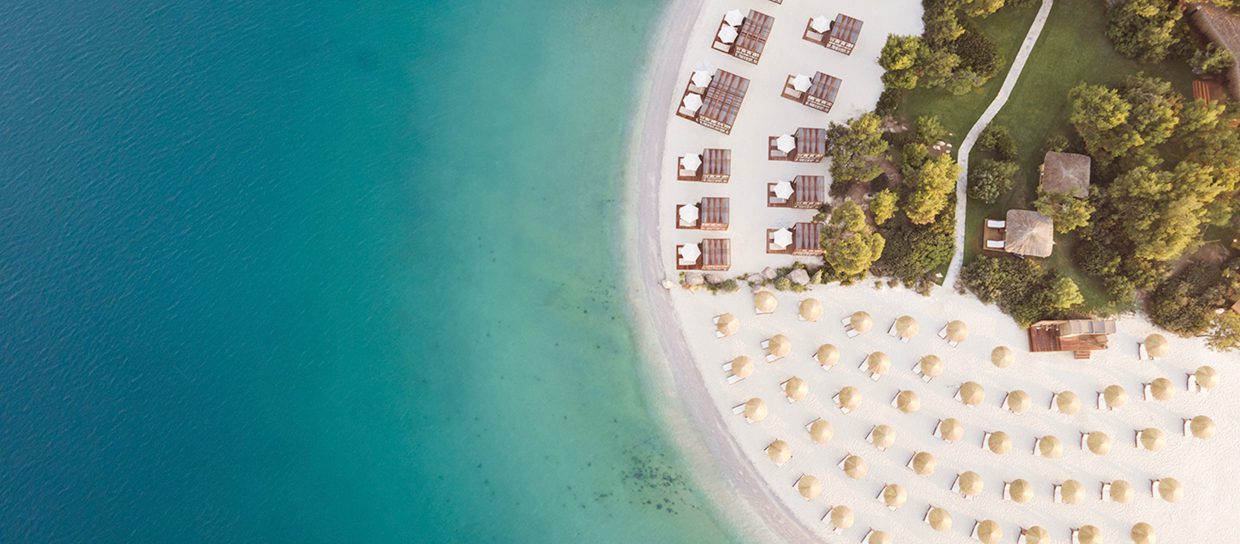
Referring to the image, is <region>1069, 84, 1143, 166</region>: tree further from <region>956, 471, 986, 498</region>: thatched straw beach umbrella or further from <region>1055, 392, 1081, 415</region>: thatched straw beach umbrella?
<region>956, 471, 986, 498</region>: thatched straw beach umbrella

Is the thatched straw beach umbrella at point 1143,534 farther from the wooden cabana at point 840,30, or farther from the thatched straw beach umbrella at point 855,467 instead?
the wooden cabana at point 840,30

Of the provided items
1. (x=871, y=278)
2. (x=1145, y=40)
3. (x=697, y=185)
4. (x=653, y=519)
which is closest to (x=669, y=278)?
(x=697, y=185)

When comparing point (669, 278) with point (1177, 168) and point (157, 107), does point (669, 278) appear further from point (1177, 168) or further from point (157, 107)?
point (157, 107)

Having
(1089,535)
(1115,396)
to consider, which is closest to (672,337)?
(1115,396)

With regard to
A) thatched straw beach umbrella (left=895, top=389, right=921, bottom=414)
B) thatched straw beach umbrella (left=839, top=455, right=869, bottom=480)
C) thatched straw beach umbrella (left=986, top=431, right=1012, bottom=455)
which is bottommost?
thatched straw beach umbrella (left=839, top=455, right=869, bottom=480)

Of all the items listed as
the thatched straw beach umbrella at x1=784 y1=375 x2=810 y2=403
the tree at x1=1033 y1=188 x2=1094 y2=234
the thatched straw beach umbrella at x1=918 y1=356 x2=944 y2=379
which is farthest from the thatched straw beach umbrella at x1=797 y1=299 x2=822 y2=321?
the tree at x1=1033 y1=188 x2=1094 y2=234

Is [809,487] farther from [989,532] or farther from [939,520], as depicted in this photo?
[989,532]

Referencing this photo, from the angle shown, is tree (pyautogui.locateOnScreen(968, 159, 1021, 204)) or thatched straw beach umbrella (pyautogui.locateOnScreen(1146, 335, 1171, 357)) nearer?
thatched straw beach umbrella (pyautogui.locateOnScreen(1146, 335, 1171, 357))
